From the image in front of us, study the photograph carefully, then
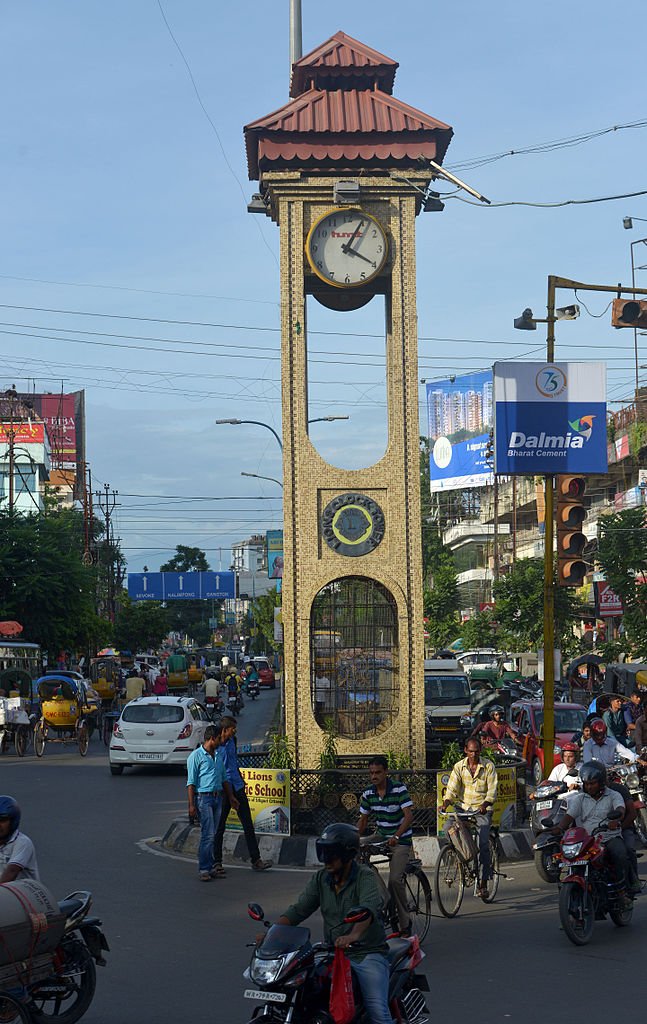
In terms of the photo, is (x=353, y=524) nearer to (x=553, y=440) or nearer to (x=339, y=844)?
(x=553, y=440)

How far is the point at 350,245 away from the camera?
1867 centimetres

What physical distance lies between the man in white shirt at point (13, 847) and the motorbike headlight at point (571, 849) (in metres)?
4.74

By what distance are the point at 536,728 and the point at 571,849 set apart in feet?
44.5

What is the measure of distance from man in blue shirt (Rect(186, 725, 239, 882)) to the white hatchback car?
1196 centimetres

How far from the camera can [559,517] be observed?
16547 mm

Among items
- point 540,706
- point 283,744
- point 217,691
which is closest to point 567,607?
point 217,691

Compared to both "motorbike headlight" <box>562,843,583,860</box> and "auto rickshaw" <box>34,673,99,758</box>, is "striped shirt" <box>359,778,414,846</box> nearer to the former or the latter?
"motorbike headlight" <box>562,843,583,860</box>

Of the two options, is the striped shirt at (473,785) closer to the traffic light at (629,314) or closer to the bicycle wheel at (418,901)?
the bicycle wheel at (418,901)

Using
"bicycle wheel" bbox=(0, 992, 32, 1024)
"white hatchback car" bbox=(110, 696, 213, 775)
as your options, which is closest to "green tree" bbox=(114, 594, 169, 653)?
"white hatchback car" bbox=(110, 696, 213, 775)

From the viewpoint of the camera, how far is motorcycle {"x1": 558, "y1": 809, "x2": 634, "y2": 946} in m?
10.6

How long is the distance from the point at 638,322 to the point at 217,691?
1129 inches

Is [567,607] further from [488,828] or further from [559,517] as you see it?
[488,828]

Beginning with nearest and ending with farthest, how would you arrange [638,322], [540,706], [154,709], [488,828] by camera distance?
[488,828] → [638,322] → [540,706] → [154,709]

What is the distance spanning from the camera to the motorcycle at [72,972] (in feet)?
26.4
